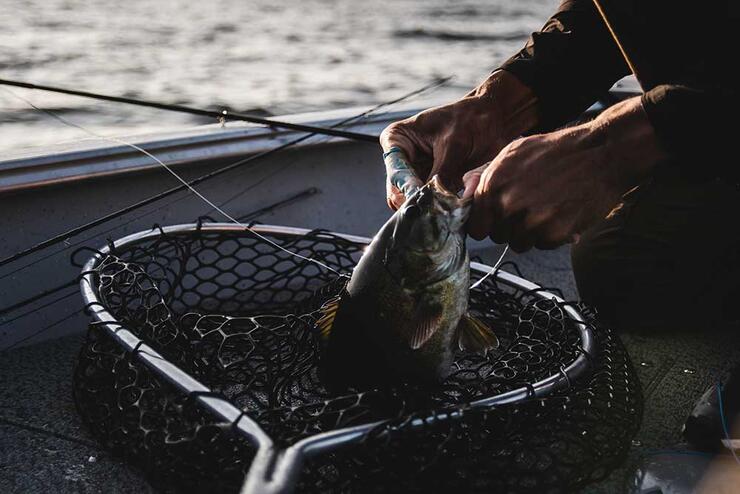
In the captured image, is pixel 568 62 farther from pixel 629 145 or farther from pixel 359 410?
pixel 359 410

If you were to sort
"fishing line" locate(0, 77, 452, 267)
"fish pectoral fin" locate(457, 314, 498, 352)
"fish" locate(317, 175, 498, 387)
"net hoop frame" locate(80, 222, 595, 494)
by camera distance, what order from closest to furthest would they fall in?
1. "net hoop frame" locate(80, 222, 595, 494)
2. "fish" locate(317, 175, 498, 387)
3. "fish pectoral fin" locate(457, 314, 498, 352)
4. "fishing line" locate(0, 77, 452, 267)

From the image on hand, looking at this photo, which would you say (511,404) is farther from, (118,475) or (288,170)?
(288,170)

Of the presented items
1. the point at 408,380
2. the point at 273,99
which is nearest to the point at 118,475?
the point at 408,380

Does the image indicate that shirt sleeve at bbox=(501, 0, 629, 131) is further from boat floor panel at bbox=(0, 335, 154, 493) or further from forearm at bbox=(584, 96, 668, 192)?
boat floor panel at bbox=(0, 335, 154, 493)

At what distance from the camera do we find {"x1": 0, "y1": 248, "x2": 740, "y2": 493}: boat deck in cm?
224

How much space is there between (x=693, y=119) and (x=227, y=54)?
11.9m

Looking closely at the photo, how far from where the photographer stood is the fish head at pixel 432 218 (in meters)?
2.02

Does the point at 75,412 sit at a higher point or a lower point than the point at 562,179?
lower

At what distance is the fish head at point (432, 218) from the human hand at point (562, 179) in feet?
0.18

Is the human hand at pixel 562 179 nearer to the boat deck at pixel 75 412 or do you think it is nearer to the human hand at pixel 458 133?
the human hand at pixel 458 133

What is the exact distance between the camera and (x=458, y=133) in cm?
251

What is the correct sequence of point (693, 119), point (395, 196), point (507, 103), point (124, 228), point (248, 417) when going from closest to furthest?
point (248, 417) < point (693, 119) < point (395, 196) < point (507, 103) < point (124, 228)

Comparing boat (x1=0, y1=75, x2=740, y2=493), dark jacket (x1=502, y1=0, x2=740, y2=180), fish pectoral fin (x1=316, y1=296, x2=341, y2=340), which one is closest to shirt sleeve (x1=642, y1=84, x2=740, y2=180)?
dark jacket (x1=502, y1=0, x2=740, y2=180)

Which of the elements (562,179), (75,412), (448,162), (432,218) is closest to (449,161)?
(448,162)
